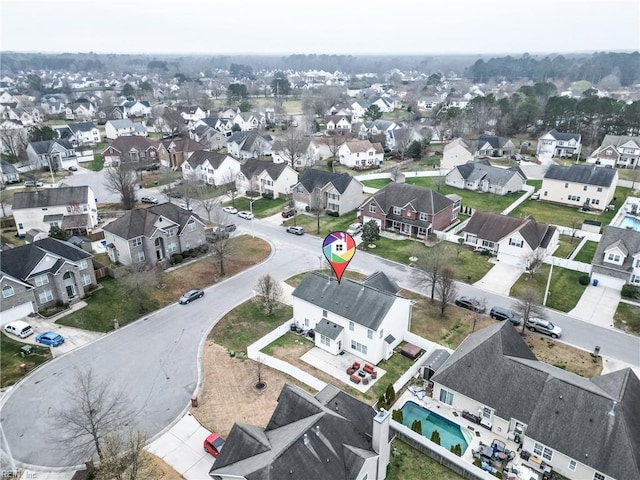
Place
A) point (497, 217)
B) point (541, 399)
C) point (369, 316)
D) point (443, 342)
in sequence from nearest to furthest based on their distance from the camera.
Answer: point (541, 399), point (369, 316), point (443, 342), point (497, 217)

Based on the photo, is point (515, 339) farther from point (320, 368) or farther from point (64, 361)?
point (64, 361)

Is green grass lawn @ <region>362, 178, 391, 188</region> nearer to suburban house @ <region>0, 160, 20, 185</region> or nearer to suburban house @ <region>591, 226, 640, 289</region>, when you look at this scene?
suburban house @ <region>591, 226, 640, 289</region>

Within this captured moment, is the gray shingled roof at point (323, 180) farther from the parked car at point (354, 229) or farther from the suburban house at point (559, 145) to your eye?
the suburban house at point (559, 145)

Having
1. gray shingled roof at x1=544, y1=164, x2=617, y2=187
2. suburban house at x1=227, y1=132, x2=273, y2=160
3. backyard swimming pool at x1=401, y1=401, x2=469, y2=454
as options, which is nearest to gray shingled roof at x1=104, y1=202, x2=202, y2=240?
backyard swimming pool at x1=401, y1=401, x2=469, y2=454

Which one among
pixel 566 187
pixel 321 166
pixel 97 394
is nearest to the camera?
pixel 97 394

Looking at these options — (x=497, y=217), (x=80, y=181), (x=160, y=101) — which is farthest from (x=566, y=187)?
(x=160, y=101)

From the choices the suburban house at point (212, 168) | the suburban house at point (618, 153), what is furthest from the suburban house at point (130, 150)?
the suburban house at point (618, 153)

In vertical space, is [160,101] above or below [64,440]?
above
